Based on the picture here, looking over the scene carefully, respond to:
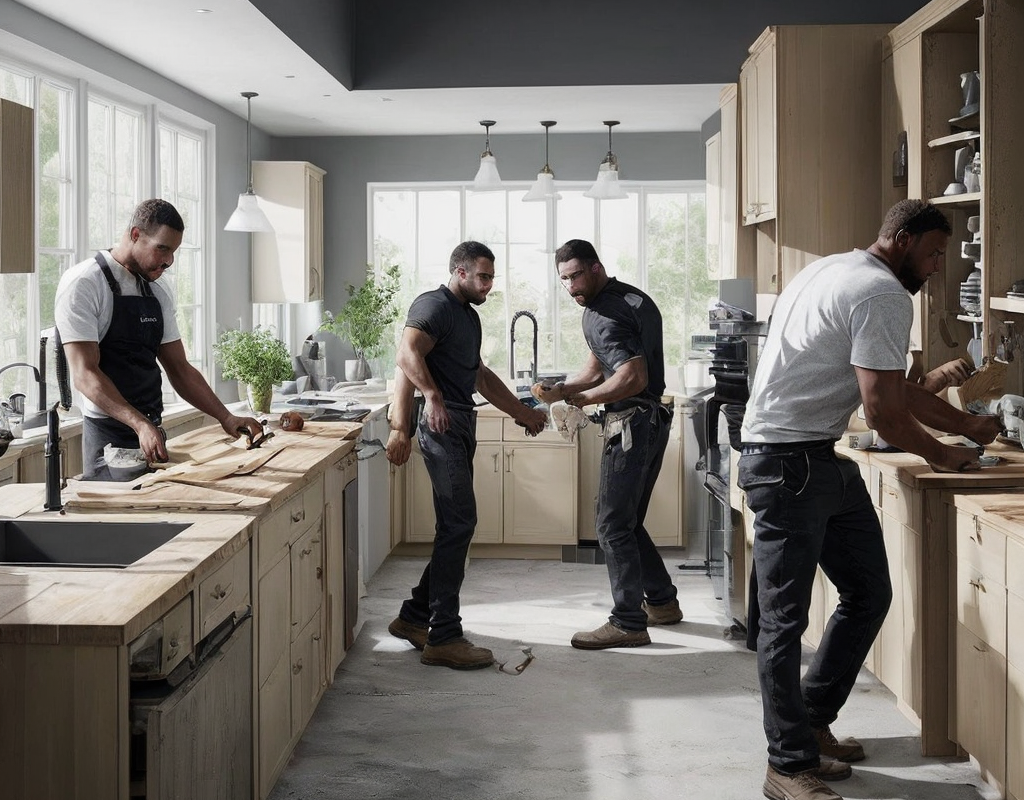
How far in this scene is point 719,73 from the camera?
5.87 m

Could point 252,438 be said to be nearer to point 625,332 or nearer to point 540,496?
point 625,332

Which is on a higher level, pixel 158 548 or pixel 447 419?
pixel 447 419

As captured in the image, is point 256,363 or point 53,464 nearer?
point 53,464

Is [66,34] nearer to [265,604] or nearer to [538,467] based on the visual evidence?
[265,604]

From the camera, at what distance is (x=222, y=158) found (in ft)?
21.2

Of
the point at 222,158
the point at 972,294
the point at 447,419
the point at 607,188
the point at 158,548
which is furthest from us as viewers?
the point at 607,188

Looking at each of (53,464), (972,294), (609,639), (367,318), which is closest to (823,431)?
(972,294)

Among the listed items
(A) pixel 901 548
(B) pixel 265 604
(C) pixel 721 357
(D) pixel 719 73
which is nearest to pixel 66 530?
(B) pixel 265 604

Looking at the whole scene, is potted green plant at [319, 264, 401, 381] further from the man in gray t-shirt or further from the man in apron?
the man in gray t-shirt

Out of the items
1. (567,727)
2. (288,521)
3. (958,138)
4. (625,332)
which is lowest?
(567,727)

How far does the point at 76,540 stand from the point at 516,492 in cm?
381

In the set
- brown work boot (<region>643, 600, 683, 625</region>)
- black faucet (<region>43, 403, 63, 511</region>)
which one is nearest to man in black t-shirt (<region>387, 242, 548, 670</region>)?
brown work boot (<region>643, 600, 683, 625</region>)

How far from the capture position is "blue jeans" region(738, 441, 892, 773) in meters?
3.00

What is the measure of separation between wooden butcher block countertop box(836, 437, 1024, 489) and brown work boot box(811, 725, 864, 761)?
2.57 ft
